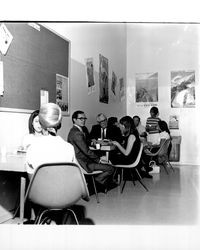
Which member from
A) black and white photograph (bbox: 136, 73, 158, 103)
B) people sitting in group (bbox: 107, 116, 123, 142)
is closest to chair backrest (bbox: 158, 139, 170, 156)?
black and white photograph (bbox: 136, 73, 158, 103)

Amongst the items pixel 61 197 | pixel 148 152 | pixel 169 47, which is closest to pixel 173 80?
pixel 169 47

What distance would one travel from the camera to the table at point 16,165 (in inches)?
124

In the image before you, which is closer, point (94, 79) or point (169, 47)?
point (169, 47)

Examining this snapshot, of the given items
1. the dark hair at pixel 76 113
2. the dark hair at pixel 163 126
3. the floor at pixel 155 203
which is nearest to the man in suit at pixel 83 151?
the dark hair at pixel 76 113

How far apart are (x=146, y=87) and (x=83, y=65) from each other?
79cm

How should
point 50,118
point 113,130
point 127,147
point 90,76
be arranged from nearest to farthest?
1. point 50,118
2. point 90,76
3. point 113,130
4. point 127,147

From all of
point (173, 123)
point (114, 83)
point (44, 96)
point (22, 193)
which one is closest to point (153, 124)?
point (173, 123)

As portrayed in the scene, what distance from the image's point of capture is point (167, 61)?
414cm

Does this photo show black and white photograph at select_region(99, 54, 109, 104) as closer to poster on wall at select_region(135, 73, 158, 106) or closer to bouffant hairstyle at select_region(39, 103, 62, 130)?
poster on wall at select_region(135, 73, 158, 106)

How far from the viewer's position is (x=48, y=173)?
107 inches

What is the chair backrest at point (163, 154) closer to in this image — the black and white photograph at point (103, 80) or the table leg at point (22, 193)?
the black and white photograph at point (103, 80)

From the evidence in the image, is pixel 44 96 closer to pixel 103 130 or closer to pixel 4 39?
pixel 4 39
